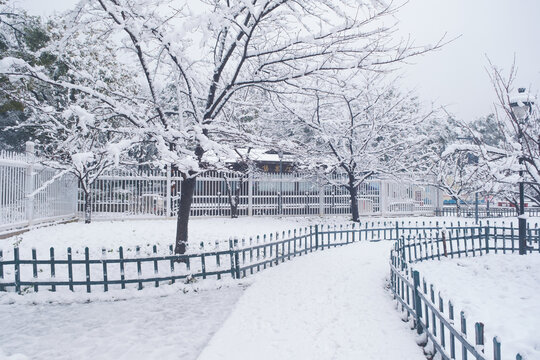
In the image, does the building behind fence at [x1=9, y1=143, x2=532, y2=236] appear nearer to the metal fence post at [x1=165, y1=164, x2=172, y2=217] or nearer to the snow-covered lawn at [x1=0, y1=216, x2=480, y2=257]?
the metal fence post at [x1=165, y1=164, x2=172, y2=217]

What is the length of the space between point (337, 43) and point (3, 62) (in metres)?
6.58

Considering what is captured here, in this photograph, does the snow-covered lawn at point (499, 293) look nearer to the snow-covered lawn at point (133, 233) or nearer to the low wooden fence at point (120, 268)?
the low wooden fence at point (120, 268)

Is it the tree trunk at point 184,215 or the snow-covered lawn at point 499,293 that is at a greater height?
the tree trunk at point 184,215

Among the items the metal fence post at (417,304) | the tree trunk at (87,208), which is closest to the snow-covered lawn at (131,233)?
the tree trunk at (87,208)

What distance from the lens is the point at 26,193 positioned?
12117mm

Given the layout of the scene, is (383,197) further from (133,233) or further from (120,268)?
(120,268)

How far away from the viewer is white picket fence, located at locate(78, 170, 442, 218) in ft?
55.0

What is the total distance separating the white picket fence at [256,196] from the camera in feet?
55.0

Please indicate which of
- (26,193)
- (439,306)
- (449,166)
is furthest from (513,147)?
(449,166)

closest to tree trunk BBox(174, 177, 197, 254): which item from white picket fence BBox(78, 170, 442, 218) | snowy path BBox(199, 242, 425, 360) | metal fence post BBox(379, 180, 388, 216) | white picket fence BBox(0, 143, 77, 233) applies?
snowy path BBox(199, 242, 425, 360)

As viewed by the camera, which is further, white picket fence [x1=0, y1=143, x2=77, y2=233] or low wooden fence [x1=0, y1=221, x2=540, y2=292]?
white picket fence [x1=0, y1=143, x2=77, y2=233]

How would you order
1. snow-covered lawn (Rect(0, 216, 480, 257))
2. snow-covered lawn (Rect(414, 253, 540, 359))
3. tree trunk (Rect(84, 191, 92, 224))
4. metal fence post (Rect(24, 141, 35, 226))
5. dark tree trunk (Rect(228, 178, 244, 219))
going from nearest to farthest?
snow-covered lawn (Rect(414, 253, 540, 359))
snow-covered lawn (Rect(0, 216, 480, 257))
metal fence post (Rect(24, 141, 35, 226))
tree trunk (Rect(84, 191, 92, 224))
dark tree trunk (Rect(228, 178, 244, 219))

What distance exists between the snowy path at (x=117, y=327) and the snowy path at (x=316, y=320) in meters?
0.46

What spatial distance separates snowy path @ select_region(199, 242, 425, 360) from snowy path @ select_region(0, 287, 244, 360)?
18.2 inches
